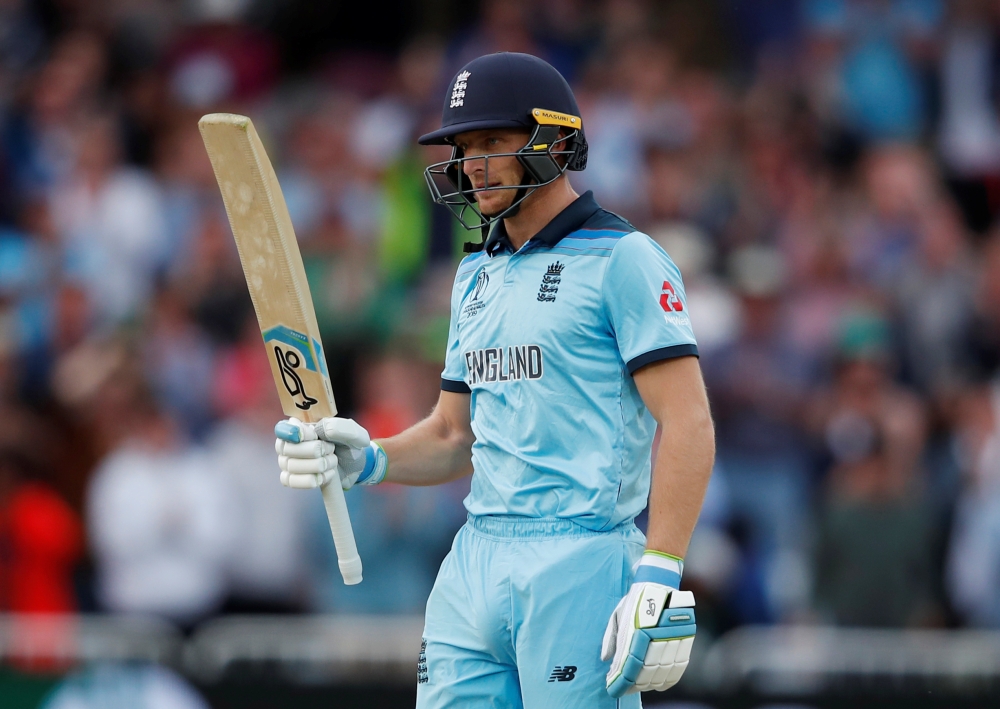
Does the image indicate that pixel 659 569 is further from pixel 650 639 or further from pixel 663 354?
pixel 663 354

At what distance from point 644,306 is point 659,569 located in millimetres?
675

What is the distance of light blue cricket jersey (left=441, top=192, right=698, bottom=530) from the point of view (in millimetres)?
3836

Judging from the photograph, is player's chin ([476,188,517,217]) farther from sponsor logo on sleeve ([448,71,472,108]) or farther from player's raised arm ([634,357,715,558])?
player's raised arm ([634,357,715,558])

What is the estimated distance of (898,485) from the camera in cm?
761

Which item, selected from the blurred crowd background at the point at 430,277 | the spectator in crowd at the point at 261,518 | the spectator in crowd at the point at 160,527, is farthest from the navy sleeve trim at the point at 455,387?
the spectator in crowd at the point at 160,527

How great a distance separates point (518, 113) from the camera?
3.96 metres

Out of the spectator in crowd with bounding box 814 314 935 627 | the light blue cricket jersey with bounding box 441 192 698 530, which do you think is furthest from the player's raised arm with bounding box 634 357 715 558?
the spectator in crowd with bounding box 814 314 935 627

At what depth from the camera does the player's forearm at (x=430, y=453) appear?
4383mm

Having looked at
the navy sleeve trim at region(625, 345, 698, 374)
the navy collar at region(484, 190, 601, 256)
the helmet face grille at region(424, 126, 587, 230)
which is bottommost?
the navy sleeve trim at region(625, 345, 698, 374)

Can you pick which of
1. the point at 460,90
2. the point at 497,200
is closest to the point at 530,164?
the point at 497,200

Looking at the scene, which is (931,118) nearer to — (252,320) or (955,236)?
(955,236)

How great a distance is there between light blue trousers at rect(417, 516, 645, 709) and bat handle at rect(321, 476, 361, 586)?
27 centimetres

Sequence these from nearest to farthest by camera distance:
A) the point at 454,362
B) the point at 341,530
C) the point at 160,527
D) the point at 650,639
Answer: the point at 650,639, the point at 341,530, the point at 454,362, the point at 160,527

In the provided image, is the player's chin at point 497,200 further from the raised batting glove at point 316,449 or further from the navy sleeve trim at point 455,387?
the raised batting glove at point 316,449
